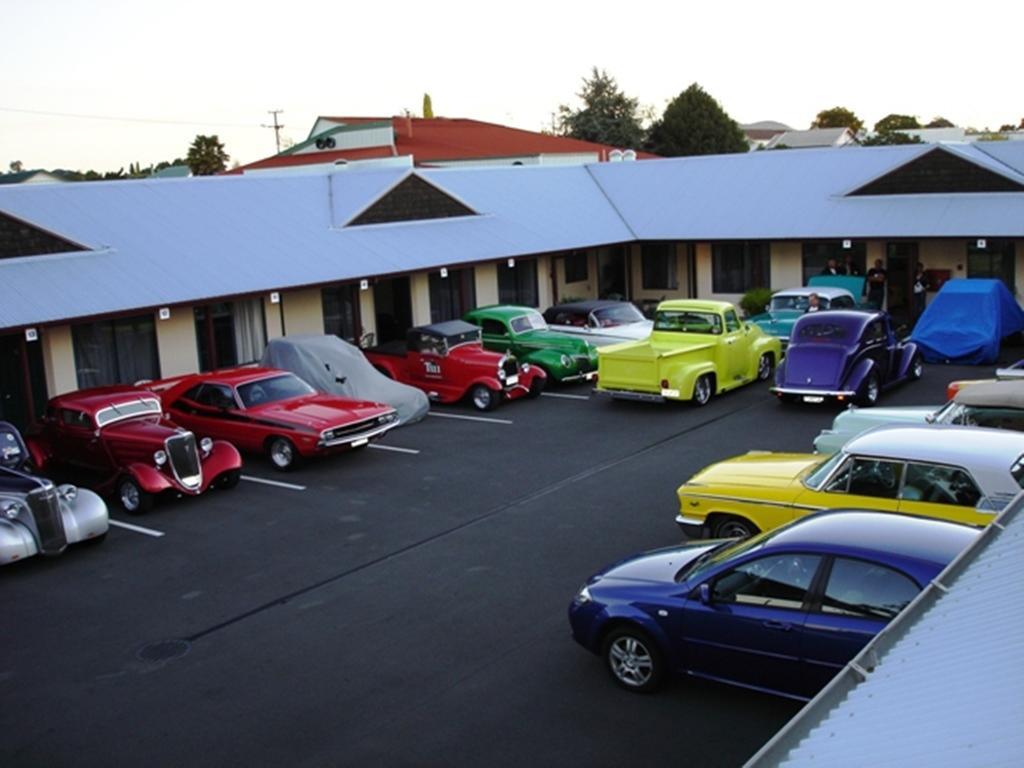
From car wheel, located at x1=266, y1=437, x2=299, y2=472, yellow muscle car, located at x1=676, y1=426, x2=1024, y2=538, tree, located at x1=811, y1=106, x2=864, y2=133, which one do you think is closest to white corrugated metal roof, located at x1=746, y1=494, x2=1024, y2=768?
yellow muscle car, located at x1=676, y1=426, x2=1024, y2=538

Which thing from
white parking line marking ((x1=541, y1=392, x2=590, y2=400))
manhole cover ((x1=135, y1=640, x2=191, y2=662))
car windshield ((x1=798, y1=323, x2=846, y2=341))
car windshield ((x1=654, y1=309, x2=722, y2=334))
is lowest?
manhole cover ((x1=135, y1=640, x2=191, y2=662))

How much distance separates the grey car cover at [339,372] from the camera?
21.0 metres

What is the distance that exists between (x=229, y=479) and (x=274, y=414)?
1.64 meters

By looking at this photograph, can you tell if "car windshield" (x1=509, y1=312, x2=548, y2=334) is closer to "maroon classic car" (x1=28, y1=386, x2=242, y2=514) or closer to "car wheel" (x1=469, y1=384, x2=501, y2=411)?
"car wheel" (x1=469, y1=384, x2=501, y2=411)

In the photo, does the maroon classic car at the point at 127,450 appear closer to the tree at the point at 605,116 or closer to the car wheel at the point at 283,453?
the car wheel at the point at 283,453

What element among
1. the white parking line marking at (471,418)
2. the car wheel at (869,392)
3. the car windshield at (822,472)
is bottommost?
the white parking line marking at (471,418)

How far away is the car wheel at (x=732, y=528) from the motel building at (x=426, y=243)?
1271 centimetres

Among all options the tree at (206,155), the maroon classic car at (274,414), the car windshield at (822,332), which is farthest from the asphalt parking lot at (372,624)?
the tree at (206,155)

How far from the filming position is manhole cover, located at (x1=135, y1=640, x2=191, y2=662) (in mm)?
10766

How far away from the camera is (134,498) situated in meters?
15.7

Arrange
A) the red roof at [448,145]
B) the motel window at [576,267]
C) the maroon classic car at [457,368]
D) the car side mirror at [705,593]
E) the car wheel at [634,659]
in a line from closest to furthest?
the car side mirror at [705,593] → the car wheel at [634,659] → the maroon classic car at [457,368] → the motel window at [576,267] → the red roof at [448,145]

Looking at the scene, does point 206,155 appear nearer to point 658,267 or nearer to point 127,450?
point 658,267

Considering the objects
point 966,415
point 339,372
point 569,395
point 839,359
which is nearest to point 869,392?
point 839,359

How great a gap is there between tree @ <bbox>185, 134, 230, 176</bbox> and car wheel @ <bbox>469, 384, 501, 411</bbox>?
2505 inches
